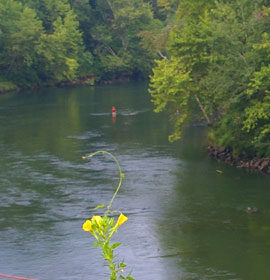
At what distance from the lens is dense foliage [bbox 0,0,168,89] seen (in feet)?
257

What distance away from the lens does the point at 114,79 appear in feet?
297

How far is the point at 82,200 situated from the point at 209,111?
10787 mm

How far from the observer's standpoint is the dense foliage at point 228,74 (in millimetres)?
32094

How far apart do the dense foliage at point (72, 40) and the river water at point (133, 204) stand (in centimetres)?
3213

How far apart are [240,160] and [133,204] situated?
882 cm

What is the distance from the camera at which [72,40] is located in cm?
8619

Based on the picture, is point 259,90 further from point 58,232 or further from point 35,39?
point 35,39

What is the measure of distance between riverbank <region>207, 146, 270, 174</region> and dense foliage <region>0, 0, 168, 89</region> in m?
35.7

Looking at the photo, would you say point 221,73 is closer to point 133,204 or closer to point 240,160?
point 240,160

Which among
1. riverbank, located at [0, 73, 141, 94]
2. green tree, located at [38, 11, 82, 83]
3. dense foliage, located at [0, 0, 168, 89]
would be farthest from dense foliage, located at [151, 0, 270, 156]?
green tree, located at [38, 11, 82, 83]

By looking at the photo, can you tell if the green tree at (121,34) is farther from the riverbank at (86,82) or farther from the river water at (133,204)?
the river water at (133,204)

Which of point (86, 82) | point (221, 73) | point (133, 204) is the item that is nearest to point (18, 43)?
point (86, 82)

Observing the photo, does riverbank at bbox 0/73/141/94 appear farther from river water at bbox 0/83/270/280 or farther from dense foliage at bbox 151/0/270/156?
dense foliage at bbox 151/0/270/156

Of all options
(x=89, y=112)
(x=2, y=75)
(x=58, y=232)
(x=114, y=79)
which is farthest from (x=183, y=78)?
(x=114, y=79)
